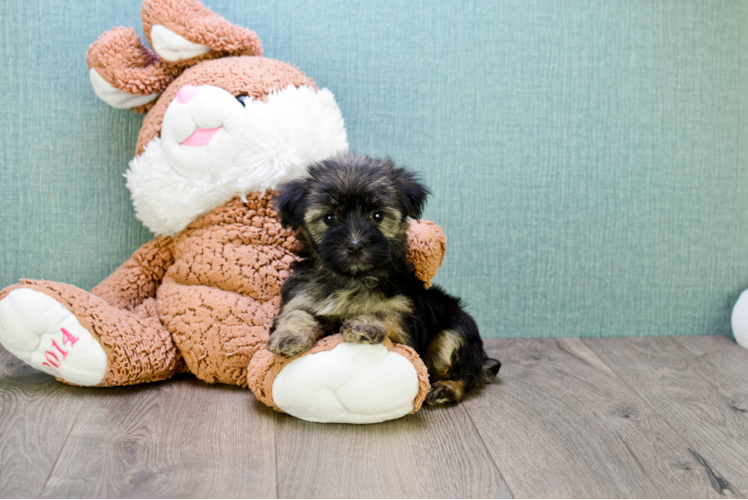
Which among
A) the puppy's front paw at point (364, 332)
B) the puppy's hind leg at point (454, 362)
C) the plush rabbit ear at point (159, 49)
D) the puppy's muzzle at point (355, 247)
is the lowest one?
the puppy's hind leg at point (454, 362)

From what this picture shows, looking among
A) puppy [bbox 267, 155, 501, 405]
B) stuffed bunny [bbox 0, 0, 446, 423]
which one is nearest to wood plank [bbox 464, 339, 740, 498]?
puppy [bbox 267, 155, 501, 405]

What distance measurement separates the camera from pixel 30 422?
6.85 ft

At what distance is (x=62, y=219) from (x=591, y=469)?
232cm

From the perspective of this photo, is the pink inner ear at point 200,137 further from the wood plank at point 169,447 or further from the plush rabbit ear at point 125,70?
the wood plank at point 169,447

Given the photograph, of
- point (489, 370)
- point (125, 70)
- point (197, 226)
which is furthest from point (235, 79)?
point (489, 370)

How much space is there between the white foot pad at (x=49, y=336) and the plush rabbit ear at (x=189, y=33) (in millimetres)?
1026

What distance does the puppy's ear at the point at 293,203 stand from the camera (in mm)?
2152

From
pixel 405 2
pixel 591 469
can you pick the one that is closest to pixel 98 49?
pixel 405 2

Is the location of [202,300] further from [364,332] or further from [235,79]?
[235,79]

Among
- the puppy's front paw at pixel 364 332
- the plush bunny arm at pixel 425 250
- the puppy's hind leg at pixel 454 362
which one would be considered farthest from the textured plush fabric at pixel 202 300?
the puppy's front paw at pixel 364 332

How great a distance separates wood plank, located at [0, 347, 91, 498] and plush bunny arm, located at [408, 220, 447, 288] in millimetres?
1222

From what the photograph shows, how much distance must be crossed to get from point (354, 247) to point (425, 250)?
449mm

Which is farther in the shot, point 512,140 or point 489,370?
point 512,140

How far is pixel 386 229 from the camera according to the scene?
2139 mm
